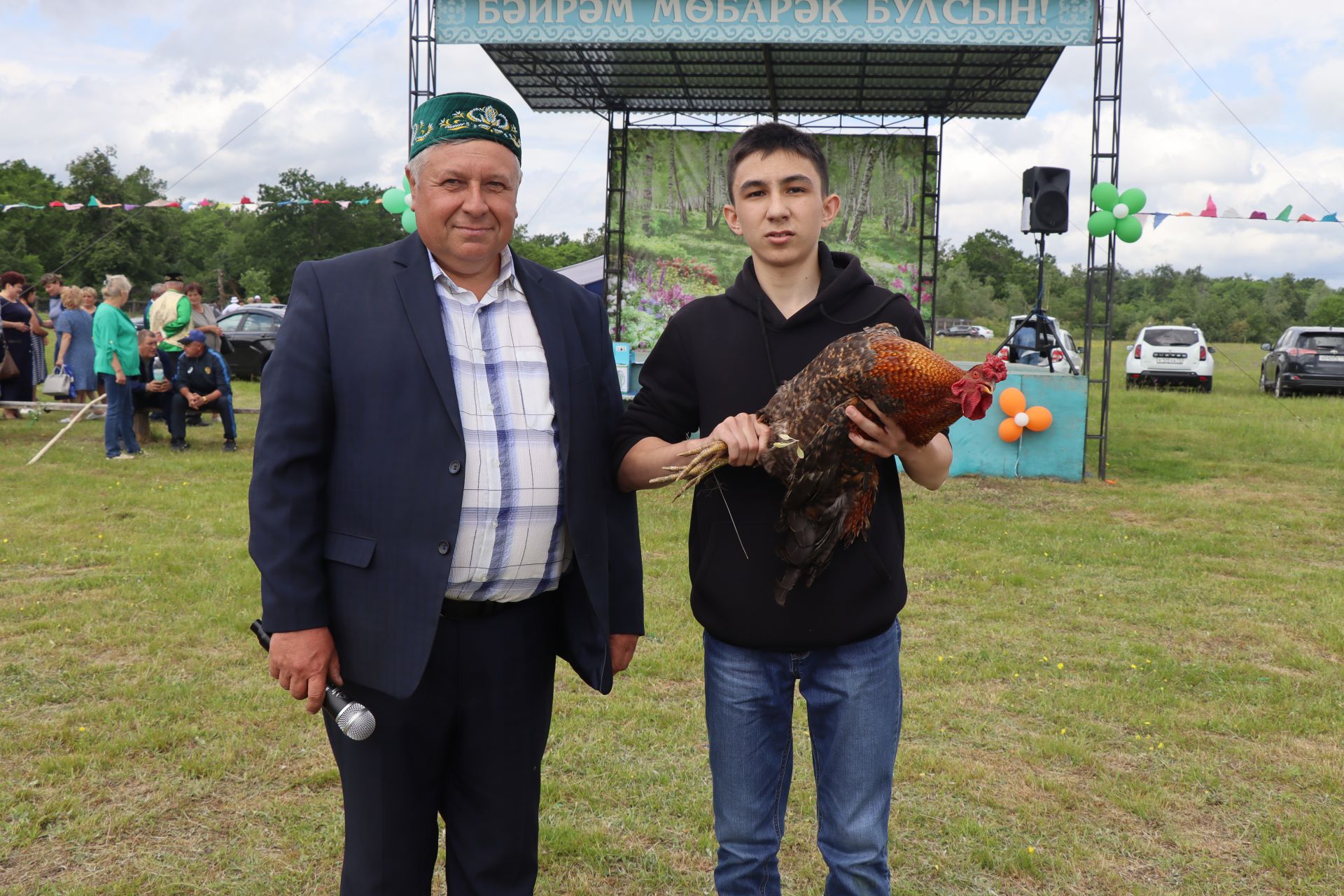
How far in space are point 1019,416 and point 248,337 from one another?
1472 centimetres

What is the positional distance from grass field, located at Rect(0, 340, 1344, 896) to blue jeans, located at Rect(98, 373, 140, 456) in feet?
9.13

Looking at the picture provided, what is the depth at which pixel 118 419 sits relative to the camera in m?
10.8

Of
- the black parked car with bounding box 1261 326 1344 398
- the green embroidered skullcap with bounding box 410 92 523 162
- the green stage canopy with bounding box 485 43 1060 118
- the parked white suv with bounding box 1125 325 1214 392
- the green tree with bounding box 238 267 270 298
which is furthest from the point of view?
the green tree with bounding box 238 267 270 298

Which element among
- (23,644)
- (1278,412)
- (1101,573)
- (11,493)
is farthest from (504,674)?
(1278,412)

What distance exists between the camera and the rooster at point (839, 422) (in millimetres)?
1958

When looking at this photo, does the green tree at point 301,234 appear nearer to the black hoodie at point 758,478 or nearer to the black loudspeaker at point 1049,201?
the black loudspeaker at point 1049,201

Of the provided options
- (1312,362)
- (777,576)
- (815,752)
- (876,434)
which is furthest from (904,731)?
(1312,362)

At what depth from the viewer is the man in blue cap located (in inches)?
439

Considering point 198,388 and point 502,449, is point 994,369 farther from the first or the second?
point 198,388

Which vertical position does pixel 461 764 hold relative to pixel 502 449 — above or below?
below

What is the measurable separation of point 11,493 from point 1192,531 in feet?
34.5

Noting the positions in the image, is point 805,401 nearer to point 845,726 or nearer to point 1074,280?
point 845,726

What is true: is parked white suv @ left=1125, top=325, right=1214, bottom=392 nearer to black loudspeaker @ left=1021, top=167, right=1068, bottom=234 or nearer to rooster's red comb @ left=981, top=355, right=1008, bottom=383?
black loudspeaker @ left=1021, top=167, right=1068, bottom=234

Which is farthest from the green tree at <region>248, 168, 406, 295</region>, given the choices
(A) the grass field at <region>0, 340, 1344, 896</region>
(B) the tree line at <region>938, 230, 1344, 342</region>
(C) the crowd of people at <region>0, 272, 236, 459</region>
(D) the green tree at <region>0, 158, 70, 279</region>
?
(A) the grass field at <region>0, 340, 1344, 896</region>
